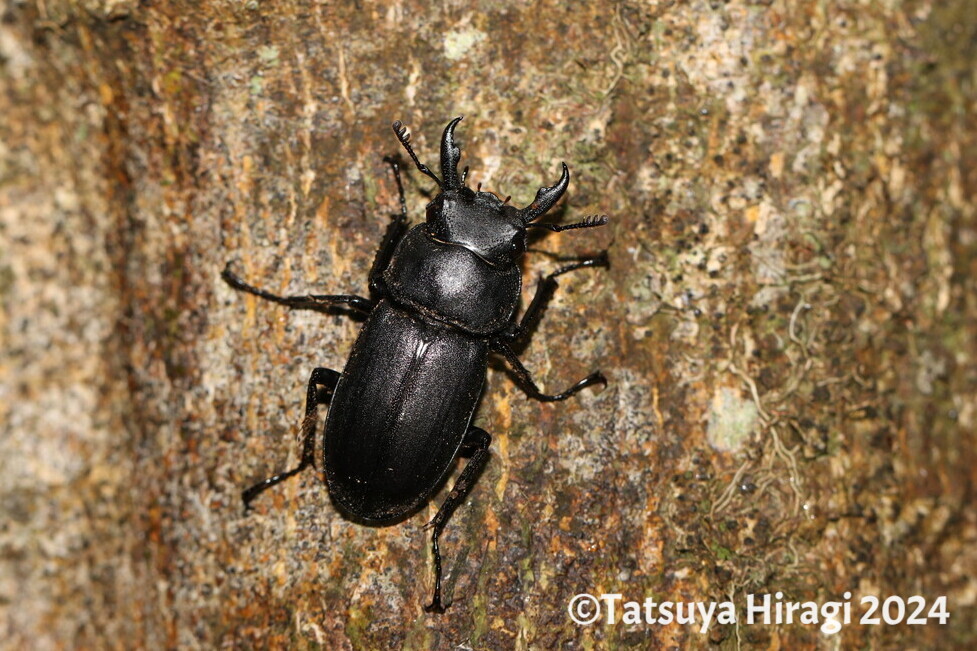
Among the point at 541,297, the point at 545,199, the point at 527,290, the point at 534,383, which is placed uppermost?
the point at 545,199

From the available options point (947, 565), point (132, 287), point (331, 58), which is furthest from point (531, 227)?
point (947, 565)

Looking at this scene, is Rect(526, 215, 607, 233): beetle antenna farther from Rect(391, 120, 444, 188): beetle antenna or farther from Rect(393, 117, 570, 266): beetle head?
Rect(391, 120, 444, 188): beetle antenna

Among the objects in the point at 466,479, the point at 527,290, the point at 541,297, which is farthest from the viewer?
the point at 527,290

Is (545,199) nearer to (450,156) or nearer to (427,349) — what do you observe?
(450,156)

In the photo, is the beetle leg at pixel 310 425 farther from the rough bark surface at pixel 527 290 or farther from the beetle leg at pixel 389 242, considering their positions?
the beetle leg at pixel 389 242

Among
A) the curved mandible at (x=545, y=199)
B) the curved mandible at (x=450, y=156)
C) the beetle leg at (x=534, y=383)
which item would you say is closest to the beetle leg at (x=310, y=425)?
the beetle leg at (x=534, y=383)

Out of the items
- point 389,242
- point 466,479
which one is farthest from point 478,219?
point 466,479
